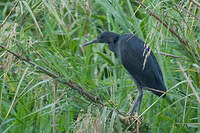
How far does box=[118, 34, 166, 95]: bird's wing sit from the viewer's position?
2.70 metres

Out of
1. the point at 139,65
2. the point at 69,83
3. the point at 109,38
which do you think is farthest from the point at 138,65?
the point at 69,83

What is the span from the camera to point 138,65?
9.12ft

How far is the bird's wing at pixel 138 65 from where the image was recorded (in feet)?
8.84

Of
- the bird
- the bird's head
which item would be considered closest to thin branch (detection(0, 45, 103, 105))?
the bird

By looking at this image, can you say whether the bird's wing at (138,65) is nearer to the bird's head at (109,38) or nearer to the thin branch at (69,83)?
the bird's head at (109,38)

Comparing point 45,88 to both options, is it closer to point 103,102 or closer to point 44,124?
point 103,102

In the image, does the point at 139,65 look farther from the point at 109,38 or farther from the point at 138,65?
the point at 109,38

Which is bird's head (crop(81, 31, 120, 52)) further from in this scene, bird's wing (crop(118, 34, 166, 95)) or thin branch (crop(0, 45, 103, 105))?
thin branch (crop(0, 45, 103, 105))

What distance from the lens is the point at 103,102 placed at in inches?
75.5

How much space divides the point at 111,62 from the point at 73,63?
1162 millimetres

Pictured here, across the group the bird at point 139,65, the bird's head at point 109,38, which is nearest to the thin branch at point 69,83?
the bird at point 139,65

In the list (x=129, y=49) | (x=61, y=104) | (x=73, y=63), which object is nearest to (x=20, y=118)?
(x=61, y=104)

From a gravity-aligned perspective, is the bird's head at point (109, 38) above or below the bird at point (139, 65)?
above

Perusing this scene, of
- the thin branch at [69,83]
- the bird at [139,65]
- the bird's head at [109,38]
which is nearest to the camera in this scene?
the thin branch at [69,83]
